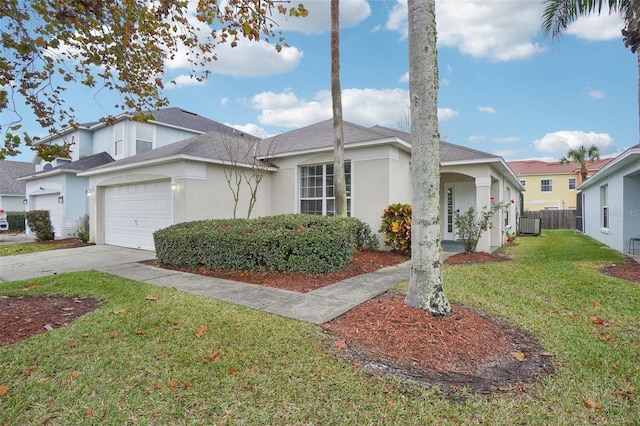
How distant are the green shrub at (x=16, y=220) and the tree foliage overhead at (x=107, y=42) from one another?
83.0 feet

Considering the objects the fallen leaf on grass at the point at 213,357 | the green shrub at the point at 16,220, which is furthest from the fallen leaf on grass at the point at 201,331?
the green shrub at the point at 16,220

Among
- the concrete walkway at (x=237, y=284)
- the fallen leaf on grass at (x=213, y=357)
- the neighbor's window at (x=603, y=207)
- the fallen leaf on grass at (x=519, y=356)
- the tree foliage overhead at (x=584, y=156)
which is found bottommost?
the fallen leaf on grass at (x=519, y=356)

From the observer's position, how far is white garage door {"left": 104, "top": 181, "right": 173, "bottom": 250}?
444 inches

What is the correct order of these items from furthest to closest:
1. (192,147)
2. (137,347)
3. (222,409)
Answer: (192,147) < (137,347) < (222,409)

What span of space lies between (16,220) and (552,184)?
4579 centimetres

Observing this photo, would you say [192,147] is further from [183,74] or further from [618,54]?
[618,54]

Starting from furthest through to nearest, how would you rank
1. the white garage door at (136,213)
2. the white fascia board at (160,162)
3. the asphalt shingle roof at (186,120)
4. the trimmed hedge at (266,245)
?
the asphalt shingle roof at (186,120), the white garage door at (136,213), the white fascia board at (160,162), the trimmed hedge at (266,245)

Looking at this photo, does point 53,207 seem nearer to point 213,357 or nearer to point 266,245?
point 266,245

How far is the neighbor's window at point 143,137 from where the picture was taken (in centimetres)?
1773

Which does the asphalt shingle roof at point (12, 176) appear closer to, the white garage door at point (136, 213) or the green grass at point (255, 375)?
the white garage door at point (136, 213)

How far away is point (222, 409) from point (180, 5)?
6100 mm

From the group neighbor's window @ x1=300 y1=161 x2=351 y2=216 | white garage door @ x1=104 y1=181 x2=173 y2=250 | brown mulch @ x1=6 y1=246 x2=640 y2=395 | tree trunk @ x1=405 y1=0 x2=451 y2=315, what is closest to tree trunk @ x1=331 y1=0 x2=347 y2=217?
neighbor's window @ x1=300 y1=161 x2=351 y2=216

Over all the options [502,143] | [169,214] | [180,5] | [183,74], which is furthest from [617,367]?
[502,143]

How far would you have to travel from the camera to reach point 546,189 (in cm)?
3222
